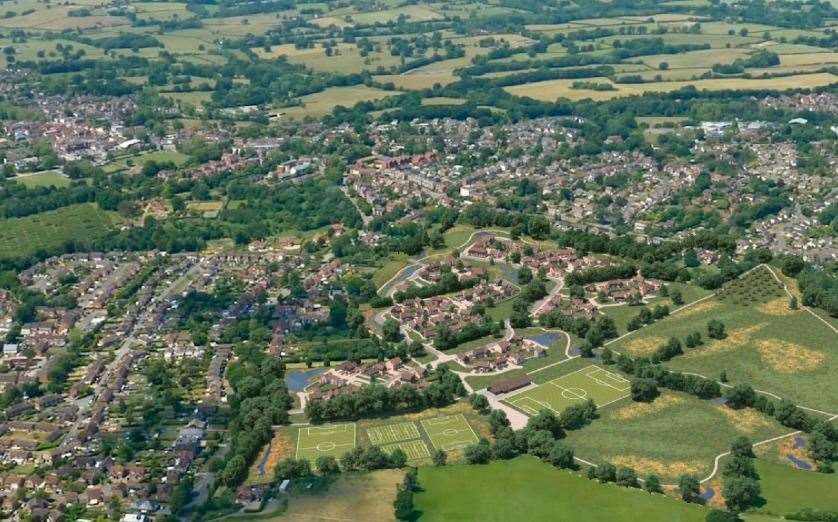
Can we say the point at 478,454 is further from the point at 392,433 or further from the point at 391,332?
the point at 391,332

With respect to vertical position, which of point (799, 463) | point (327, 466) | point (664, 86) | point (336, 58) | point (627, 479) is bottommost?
point (799, 463)

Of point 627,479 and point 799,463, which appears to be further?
point 799,463

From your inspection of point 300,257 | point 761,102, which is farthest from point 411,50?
point 300,257

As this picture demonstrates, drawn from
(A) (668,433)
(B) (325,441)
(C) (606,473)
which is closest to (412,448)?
(B) (325,441)

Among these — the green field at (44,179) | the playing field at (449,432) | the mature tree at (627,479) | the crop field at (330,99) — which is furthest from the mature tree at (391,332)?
the crop field at (330,99)

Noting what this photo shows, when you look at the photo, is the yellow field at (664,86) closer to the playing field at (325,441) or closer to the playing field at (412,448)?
the playing field at (325,441)

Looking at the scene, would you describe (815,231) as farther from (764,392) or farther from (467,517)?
(467,517)

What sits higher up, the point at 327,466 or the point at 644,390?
the point at 327,466
